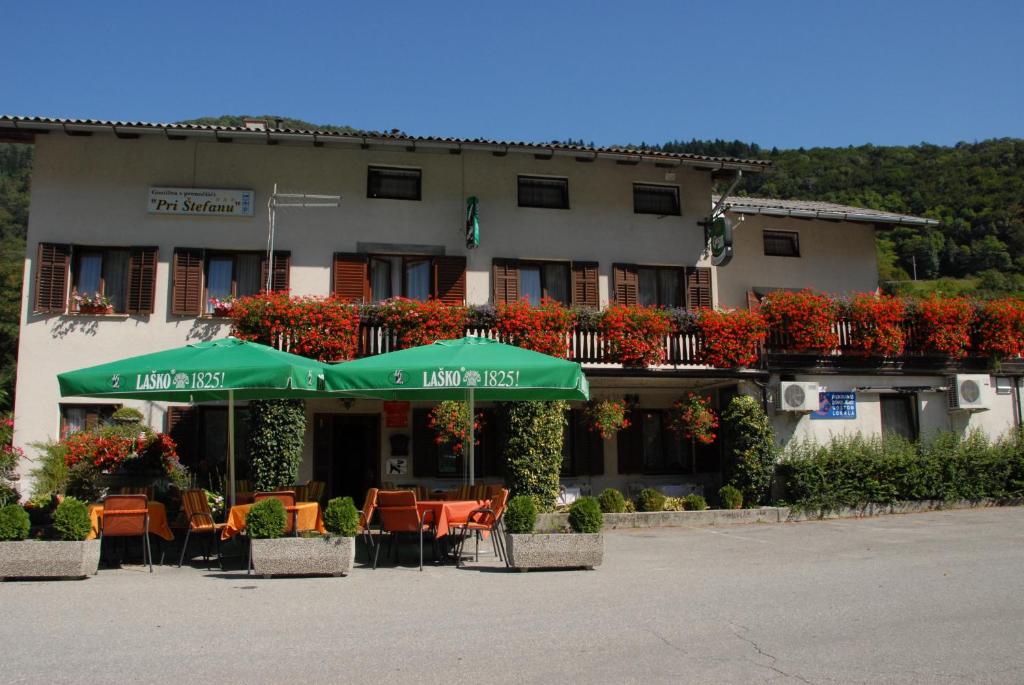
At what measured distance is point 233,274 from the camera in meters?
15.9

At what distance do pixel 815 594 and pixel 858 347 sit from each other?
10324 mm

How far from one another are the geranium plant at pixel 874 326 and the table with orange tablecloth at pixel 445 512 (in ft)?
34.8

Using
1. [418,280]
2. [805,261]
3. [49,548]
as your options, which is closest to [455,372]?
[49,548]

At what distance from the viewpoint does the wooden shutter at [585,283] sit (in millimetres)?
17109

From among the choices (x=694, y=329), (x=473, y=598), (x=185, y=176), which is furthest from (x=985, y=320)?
(x=185, y=176)

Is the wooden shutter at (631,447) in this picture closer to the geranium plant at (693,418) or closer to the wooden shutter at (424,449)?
the geranium plant at (693,418)

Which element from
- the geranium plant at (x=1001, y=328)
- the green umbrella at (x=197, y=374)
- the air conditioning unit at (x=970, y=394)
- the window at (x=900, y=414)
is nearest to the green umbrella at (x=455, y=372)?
the green umbrella at (x=197, y=374)

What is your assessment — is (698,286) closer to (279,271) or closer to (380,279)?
(380,279)

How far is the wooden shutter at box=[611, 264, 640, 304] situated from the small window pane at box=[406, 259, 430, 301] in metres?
3.96

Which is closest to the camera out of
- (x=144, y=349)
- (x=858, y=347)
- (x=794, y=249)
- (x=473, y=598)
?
(x=473, y=598)

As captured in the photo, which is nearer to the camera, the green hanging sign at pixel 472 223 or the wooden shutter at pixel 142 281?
the wooden shutter at pixel 142 281

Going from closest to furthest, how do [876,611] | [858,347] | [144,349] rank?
[876,611], [144,349], [858,347]

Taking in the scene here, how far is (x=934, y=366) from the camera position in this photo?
17375 millimetres

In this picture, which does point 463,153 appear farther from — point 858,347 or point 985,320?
point 985,320
